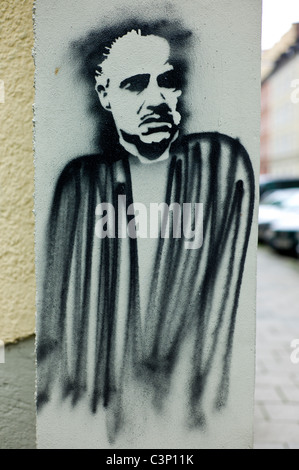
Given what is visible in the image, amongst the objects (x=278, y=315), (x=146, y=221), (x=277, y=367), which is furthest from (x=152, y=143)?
(x=278, y=315)

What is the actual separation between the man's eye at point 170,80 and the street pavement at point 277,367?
2.40 m

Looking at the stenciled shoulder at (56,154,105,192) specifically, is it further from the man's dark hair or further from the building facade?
the building facade

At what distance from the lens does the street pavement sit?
11.0ft

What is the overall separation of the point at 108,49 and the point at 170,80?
0.97 feet

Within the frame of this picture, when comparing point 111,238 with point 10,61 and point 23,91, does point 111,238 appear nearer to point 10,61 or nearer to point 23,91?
point 23,91

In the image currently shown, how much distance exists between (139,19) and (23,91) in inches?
27.1

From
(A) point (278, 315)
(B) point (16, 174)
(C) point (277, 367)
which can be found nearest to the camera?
(B) point (16, 174)

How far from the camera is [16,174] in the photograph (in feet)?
7.91

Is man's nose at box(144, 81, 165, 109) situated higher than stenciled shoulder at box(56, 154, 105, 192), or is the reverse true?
man's nose at box(144, 81, 165, 109)

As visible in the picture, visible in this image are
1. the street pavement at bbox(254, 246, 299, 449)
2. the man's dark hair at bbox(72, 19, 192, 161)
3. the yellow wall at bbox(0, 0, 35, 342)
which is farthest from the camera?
the street pavement at bbox(254, 246, 299, 449)

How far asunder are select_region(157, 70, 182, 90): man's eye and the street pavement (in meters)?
2.40

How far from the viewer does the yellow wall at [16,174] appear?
2.34 meters

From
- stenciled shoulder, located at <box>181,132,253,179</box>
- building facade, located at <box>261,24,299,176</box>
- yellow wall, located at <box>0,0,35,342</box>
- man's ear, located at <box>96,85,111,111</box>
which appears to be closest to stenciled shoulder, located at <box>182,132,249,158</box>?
stenciled shoulder, located at <box>181,132,253,179</box>

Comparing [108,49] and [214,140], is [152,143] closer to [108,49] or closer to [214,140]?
[214,140]
